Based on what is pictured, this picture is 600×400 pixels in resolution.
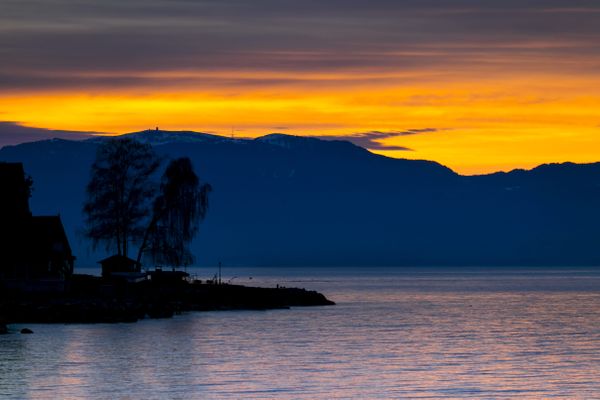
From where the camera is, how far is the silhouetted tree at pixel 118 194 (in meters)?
115

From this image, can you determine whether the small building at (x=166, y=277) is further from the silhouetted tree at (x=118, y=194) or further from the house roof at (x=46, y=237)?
the house roof at (x=46, y=237)

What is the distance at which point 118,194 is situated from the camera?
380ft

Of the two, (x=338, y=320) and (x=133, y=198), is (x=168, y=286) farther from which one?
(x=338, y=320)

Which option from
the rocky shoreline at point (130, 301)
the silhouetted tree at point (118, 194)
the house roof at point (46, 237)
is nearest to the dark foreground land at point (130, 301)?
the rocky shoreline at point (130, 301)

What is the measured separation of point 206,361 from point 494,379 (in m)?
15.2

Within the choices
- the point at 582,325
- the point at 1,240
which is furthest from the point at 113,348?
the point at 582,325

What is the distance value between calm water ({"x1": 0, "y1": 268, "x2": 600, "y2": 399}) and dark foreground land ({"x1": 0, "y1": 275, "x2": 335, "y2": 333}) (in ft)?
7.60

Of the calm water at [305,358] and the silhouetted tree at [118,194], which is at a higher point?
the silhouetted tree at [118,194]

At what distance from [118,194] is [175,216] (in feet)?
17.0

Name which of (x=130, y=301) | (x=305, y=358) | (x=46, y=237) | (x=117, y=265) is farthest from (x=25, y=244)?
(x=305, y=358)

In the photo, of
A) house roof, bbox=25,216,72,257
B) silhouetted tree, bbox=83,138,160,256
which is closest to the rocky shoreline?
house roof, bbox=25,216,72,257

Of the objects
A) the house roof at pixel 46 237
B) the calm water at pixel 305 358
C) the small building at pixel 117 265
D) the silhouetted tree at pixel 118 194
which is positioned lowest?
the calm water at pixel 305 358

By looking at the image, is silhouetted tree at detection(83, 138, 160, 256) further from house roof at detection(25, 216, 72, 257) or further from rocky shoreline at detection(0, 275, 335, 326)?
house roof at detection(25, 216, 72, 257)

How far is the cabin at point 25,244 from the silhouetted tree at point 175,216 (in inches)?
500
